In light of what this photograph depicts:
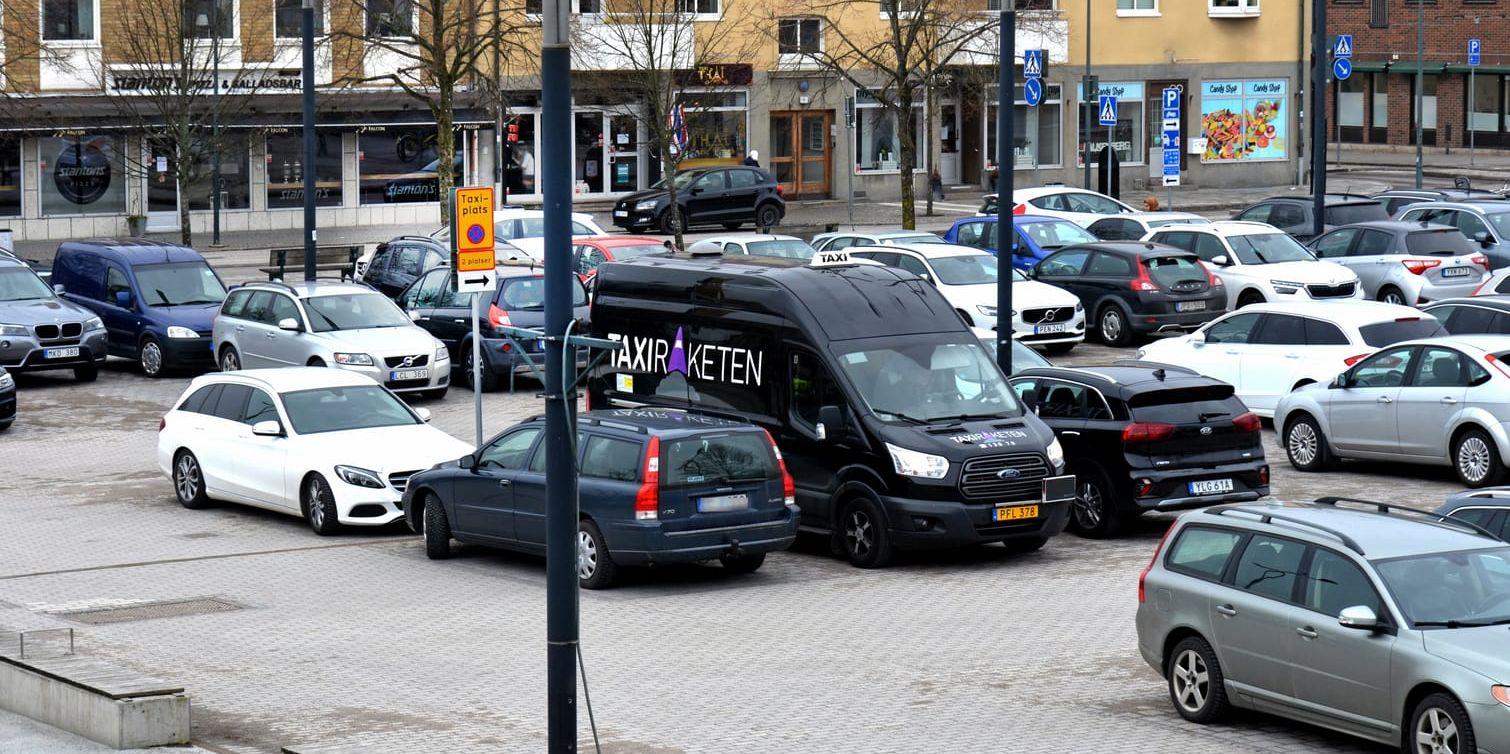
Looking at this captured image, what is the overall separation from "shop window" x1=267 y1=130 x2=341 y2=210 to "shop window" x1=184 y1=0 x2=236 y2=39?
285 cm

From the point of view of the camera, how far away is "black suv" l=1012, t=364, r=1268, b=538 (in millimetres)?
18562

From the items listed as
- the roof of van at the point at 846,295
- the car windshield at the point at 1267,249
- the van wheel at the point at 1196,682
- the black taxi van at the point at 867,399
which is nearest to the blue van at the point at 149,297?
the black taxi van at the point at 867,399

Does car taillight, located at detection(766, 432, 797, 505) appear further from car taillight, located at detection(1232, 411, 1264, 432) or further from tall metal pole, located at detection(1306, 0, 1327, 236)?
tall metal pole, located at detection(1306, 0, 1327, 236)

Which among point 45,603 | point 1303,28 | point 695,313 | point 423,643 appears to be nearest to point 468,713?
point 423,643

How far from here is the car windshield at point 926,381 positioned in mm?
18094

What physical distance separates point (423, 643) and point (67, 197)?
37952mm

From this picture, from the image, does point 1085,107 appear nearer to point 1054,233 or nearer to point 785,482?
point 1054,233

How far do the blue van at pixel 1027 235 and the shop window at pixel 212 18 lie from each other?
20.8 metres

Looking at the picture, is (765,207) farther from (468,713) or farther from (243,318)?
(468,713)

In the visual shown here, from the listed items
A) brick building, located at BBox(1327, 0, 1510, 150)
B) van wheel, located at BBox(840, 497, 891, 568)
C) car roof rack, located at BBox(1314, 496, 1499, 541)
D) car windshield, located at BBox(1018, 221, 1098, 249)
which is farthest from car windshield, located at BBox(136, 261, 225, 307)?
brick building, located at BBox(1327, 0, 1510, 150)

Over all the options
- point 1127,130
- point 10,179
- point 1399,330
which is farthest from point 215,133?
point 1399,330

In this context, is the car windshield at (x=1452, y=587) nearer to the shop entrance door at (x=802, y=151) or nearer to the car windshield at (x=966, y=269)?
the car windshield at (x=966, y=269)

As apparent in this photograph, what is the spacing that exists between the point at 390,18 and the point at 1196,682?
37.8 metres

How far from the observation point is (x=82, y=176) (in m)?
49.7
